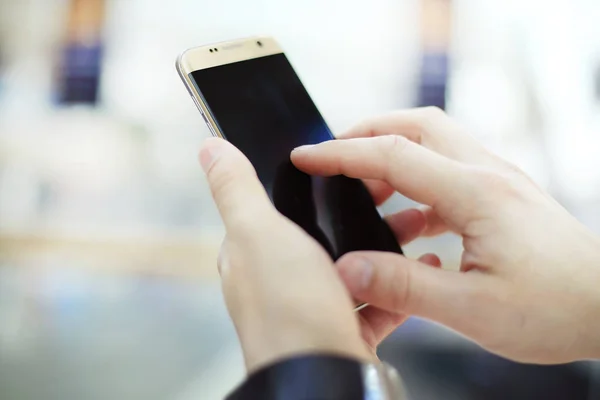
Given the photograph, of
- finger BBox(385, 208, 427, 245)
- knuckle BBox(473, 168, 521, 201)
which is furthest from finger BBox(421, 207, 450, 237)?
knuckle BBox(473, 168, 521, 201)

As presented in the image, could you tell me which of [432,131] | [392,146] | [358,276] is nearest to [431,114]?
[432,131]

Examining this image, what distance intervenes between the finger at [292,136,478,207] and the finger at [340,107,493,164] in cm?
10

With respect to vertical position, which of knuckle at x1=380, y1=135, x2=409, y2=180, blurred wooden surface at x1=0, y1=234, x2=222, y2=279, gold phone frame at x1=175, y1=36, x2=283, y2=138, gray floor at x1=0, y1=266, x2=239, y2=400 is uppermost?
gold phone frame at x1=175, y1=36, x2=283, y2=138

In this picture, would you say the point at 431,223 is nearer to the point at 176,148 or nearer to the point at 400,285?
the point at 400,285

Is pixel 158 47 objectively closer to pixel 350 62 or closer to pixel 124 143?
pixel 124 143

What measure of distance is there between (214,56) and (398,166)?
0.66 feet

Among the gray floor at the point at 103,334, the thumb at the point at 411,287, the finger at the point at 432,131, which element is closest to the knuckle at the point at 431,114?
the finger at the point at 432,131

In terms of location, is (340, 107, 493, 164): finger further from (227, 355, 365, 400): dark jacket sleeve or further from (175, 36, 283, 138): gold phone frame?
(227, 355, 365, 400): dark jacket sleeve

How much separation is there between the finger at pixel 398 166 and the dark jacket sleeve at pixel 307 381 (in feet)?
0.57

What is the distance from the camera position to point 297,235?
0.33 meters

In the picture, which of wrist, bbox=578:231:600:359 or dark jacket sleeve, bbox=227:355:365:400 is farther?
wrist, bbox=578:231:600:359

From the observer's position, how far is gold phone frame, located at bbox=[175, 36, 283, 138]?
459 millimetres

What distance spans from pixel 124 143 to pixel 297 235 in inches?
17.9

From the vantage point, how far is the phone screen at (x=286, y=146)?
45 centimetres
